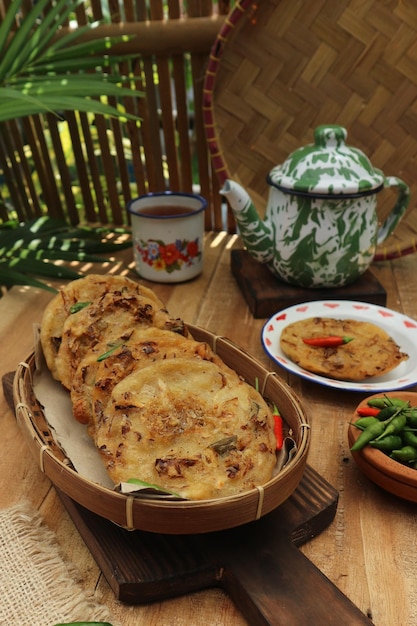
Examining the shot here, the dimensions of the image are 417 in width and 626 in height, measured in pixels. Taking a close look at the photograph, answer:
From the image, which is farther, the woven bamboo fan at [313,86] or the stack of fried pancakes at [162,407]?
the woven bamboo fan at [313,86]

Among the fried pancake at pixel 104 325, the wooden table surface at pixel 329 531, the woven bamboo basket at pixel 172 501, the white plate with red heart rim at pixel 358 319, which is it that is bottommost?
the wooden table surface at pixel 329 531

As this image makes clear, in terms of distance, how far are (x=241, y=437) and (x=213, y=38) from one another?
1589mm

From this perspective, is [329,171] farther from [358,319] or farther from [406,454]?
[406,454]

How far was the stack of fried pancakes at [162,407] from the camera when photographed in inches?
32.3

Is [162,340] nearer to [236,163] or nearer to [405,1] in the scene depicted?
[236,163]

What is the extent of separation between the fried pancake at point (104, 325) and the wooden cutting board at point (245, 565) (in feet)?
0.88

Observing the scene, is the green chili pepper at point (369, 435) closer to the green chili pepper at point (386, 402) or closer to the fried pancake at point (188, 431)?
the green chili pepper at point (386, 402)

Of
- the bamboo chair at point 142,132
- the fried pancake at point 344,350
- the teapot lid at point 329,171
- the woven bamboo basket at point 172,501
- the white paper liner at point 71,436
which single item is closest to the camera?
the woven bamboo basket at point 172,501

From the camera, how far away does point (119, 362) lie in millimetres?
960

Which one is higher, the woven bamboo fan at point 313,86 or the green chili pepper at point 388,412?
the woven bamboo fan at point 313,86

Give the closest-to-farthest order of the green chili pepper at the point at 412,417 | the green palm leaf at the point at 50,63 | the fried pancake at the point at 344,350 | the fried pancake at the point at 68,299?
1. the green chili pepper at the point at 412,417
2. the fried pancake at the point at 68,299
3. the fried pancake at the point at 344,350
4. the green palm leaf at the point at 50,63

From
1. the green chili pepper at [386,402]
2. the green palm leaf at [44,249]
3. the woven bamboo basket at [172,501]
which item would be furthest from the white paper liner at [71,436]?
the green palm leaf at [44,249]

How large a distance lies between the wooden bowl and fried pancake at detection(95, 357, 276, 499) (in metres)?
0.20

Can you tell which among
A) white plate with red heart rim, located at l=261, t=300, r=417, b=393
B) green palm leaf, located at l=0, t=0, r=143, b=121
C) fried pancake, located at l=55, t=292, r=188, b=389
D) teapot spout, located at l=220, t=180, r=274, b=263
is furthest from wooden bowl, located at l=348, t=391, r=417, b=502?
green palm leaf, located at l=0, t=0, r=143, b=121
